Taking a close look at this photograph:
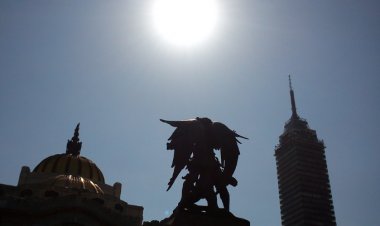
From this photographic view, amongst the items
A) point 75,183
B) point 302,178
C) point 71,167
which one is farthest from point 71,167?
point 302,178

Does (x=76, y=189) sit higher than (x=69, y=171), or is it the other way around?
(x=69, y=171)

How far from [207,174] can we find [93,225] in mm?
22021

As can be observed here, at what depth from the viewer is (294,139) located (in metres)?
125

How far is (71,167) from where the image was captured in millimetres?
49156

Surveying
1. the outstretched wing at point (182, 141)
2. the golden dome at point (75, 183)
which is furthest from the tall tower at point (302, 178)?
the outstretched wing at point (182, 141)

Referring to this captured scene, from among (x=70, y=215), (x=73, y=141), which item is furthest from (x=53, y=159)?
(x=70, y=215)

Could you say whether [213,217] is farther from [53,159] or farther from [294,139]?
[294,139]

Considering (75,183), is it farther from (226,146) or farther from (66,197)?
(226,146)

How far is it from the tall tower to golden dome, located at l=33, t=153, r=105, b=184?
245 feet

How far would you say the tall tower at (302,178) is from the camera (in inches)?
4515

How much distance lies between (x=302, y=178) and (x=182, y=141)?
108 metres

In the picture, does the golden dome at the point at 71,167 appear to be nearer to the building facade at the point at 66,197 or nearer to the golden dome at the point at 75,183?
the building facade at the point at 66,197

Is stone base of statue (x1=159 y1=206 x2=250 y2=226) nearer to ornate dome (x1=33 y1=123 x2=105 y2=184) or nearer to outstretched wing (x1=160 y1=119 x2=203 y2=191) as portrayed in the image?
outstretched wing (x1=160 y1=119 x2=203 y2=191)

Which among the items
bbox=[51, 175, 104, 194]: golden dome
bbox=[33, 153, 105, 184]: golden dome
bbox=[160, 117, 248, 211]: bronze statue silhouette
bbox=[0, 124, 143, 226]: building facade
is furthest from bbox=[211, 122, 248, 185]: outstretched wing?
bbox=[33, 153, 105, 184]: golden dome
